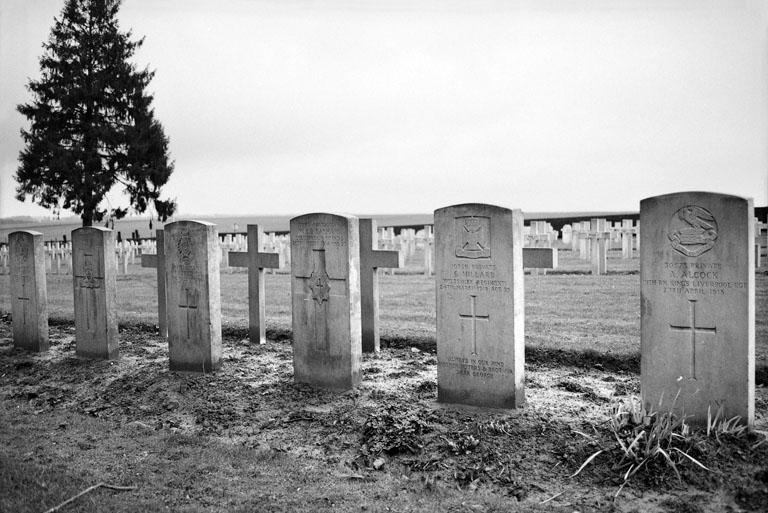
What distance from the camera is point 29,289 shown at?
909cm

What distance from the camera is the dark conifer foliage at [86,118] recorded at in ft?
83.5

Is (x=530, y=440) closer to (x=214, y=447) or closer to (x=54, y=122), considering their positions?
(x=214, y=447)

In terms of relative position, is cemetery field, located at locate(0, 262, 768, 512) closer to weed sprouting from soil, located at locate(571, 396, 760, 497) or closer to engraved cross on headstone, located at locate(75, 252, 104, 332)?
weed sprouting from soil, located at locate(571, 396, 760, 497)

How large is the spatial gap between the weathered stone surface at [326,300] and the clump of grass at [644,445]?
2887mm

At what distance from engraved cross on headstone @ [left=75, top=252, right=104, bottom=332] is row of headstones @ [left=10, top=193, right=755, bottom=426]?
0.06ft

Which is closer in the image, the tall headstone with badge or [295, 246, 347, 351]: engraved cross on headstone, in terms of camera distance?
the tall headstone with badge

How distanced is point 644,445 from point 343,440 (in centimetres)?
237

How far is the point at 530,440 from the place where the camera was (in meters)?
5.00

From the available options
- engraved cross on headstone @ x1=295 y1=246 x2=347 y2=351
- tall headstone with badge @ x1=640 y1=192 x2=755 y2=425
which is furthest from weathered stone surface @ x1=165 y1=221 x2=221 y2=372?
tall headstone with badge @ x1=640 y1=192 x2=755 y2=425

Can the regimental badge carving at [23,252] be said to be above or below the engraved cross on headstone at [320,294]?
above

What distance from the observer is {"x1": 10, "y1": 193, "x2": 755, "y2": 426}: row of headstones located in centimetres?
493

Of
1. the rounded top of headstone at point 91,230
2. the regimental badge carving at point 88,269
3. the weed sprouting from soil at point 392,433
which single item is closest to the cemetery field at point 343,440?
the weed sprouting from soil at point 392,433

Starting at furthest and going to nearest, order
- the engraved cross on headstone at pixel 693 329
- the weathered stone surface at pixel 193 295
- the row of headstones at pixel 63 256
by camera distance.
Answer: the row of headstones at pixel 63 256 < the weathered stone surface at pixel 193 295 < the engraved cross on headstone at pixel 693 329

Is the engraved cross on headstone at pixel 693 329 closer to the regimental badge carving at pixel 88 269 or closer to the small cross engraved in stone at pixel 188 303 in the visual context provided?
the small cross engraved in stone at pixel 188 303
